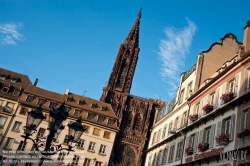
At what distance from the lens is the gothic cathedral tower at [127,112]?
65312 mm

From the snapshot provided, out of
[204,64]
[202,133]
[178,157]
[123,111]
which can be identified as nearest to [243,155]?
[202,133]

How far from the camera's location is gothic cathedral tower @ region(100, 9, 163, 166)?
65.3 m

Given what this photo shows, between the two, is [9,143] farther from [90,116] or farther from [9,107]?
[90,116]

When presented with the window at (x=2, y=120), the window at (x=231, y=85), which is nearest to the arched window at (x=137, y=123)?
the window at (x=2, y=120)

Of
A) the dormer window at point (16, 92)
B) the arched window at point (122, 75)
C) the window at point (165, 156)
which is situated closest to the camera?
the window at point (165, 156)

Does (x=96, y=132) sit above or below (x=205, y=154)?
above

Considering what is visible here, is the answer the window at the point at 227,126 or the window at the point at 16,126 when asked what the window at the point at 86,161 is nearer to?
the window at the point at 16,126

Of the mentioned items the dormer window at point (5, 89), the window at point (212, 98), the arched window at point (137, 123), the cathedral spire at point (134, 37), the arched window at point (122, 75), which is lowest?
the window at point (212, 98)

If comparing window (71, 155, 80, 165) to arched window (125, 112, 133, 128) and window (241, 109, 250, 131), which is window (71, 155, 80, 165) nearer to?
arched window (125, 112, 133, 128)

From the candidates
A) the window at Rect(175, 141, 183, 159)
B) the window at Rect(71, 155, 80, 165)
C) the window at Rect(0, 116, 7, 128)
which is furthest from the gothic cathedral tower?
the window at Rect(175, 141, 183, 159)

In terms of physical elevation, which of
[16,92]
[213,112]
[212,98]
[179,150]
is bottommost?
[179,150]

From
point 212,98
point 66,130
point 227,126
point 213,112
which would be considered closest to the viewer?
point 227,126

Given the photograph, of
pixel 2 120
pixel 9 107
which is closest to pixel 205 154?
pixel 2 120

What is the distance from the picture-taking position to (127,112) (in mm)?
71125
